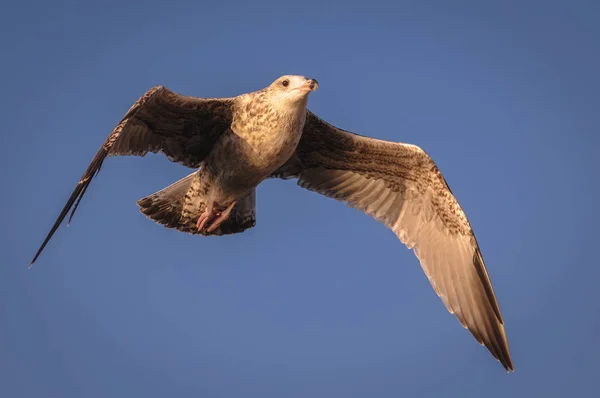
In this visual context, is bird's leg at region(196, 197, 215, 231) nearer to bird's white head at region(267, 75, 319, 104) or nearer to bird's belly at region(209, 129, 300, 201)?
bird's belly at region(209, 129, 300, 201)

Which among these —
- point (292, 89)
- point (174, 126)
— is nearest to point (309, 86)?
point (292, 89)

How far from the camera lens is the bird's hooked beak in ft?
32.8

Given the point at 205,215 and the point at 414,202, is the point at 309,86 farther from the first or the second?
the point at 414,202

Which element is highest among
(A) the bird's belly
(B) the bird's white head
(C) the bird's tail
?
(B) the bird's white head

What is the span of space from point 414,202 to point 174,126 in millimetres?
4013

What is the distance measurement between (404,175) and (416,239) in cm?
103

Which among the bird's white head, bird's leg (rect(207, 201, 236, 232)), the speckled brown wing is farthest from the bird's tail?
the bird's white head

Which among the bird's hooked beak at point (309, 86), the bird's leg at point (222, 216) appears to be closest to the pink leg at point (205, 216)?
the bird's leg at point (222, 216)

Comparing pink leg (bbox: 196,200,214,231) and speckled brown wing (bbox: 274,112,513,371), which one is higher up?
speckled brown wing (bbox: 274,112,513,371)

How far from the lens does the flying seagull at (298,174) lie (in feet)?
34.3

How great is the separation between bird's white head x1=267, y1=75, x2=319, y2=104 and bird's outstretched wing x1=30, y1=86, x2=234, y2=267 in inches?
30.2

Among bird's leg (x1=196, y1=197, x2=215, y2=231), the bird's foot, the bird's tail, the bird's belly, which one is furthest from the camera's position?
the bird's tail

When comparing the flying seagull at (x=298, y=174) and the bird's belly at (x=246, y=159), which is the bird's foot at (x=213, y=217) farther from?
the bird's belly at (x=246, y=159)

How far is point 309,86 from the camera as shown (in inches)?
394
